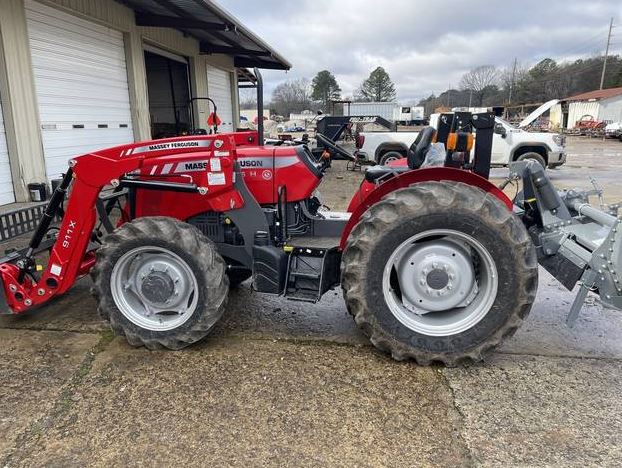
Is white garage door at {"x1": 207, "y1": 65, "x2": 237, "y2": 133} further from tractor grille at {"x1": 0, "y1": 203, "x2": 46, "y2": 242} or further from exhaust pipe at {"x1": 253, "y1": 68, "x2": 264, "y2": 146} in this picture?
exhaust pipe at {"x1": 253, "y1": 68, "x2": 264, "y2": 146}

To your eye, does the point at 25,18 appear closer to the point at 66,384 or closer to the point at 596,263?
the point at 66,384

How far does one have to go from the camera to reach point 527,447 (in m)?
2.38

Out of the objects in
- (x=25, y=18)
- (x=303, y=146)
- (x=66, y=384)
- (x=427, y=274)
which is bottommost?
(x=66, y=384)

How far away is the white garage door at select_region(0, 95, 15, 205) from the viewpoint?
7504 mm

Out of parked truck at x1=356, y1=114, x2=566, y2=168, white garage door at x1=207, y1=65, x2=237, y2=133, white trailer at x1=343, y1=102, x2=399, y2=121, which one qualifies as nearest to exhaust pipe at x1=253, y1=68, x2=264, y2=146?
parked truck at x1=356, y1=114, x2=566, y2=168

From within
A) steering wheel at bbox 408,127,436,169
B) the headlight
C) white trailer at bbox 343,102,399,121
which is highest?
white trailer at bbox 343,102,399,121

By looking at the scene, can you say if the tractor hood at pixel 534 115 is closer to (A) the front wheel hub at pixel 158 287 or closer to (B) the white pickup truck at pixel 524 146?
(B) the white pickup truck at pixel 524 146

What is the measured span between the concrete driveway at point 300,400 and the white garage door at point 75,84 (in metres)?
5.75

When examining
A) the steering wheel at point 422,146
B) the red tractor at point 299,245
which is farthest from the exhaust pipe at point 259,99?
the steering wheel at point 422,146

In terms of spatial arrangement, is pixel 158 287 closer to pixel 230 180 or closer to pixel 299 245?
pixel 230 180

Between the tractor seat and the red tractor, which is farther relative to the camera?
the tractor seat

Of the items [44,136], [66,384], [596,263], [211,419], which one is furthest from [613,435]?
[44,136]

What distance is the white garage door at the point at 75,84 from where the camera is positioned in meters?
8.16

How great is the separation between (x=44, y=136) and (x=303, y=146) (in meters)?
6.28
